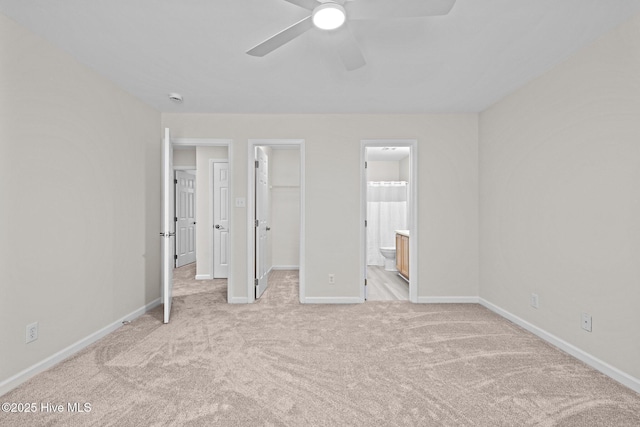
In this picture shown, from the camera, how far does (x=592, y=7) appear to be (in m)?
1.79

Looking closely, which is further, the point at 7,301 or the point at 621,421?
the point at 7,301

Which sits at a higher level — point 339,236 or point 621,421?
point 339,236

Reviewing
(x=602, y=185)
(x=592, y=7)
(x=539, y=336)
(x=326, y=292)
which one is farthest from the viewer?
(x=326, y=292)

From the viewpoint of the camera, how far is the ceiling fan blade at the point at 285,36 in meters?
1.60

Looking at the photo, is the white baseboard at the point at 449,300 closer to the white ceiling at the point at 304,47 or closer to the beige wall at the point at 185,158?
the white ceiling at the point at 304,47

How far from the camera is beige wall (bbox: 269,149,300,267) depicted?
19.6 feet

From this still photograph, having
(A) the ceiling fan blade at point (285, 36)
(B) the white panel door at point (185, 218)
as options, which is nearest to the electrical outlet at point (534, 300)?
(A) the ceiling fan blade at point (285, 36)

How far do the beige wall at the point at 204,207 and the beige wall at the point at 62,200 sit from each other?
5.62ft

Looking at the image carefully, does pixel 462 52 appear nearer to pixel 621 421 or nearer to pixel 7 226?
pixel 621 421

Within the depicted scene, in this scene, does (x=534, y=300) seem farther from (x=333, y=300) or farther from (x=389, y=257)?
(x=389, y=257)

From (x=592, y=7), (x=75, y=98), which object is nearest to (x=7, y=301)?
(x=75, y=98)

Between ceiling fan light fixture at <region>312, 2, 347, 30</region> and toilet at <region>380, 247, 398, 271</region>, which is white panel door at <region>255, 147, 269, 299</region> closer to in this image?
ceiling fan light fixture at <region>312, 2, 347, 30</region>

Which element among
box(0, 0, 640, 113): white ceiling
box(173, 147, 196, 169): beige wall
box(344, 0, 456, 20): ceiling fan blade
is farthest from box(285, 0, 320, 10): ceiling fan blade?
box(173, 147, 196, 169): beige wall

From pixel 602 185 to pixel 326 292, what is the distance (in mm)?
2817
